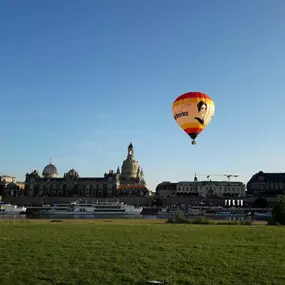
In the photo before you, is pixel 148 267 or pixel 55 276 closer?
pixel 55 276

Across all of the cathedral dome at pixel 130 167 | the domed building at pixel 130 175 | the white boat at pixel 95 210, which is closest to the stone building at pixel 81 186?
the domed building at pixel 130 175

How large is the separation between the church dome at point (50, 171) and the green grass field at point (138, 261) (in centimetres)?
17112

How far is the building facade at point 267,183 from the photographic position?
486ft

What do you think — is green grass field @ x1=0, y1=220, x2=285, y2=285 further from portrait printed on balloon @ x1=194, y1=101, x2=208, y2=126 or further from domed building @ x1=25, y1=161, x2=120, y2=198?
domed building @ x1=25, y1=161, x2=120, y2=198

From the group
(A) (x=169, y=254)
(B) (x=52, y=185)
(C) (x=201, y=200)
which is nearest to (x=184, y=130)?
(A) (x=169, y=254)

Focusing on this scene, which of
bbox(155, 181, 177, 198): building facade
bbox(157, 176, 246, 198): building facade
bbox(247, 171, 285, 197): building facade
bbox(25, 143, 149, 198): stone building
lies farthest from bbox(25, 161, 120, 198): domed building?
bbox(247, 171, 285, 197): building facade

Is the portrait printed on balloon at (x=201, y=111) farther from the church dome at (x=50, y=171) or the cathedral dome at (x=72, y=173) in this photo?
the church dome at (x=50, y=171)

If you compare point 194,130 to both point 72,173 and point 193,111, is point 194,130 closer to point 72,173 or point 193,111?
point 193,111

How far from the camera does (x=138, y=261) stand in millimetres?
13766

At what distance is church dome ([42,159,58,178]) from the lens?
186 m

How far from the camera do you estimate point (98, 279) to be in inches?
448

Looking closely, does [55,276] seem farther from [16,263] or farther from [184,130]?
[184,130]

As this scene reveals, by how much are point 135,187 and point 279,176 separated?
59.5 metres

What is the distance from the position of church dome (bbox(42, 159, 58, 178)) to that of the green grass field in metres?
171
